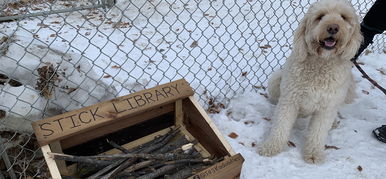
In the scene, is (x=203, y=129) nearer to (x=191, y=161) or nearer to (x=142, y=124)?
(x=191, y=161)

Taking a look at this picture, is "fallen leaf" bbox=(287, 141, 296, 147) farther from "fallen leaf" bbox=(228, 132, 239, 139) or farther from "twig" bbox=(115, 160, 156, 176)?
"twig" bbox=(115, 160, 156, 176)

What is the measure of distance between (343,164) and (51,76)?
8.60 ft

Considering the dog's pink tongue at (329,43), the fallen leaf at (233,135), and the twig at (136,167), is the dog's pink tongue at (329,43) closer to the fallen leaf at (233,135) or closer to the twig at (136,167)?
the fallen leaf at (233,135)

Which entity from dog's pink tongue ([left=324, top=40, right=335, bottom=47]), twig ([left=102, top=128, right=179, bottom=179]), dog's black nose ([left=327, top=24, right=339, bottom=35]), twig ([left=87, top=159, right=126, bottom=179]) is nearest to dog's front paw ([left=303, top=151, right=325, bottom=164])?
dog's pink tongue ([left=324, top=40, right=335, bottom=47])

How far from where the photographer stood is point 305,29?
2.52m

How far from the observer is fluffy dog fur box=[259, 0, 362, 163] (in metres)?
2.36

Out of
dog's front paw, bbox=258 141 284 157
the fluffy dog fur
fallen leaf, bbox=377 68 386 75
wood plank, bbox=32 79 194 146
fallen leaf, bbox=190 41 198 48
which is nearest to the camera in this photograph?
wood plank, bbox=32 79 194 146

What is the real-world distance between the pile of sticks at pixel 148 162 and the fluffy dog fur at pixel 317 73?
825 mm

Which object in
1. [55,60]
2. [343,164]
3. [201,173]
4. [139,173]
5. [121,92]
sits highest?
[55,60]

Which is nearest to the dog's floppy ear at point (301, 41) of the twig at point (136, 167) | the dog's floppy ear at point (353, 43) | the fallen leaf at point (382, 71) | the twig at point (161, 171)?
the dog's floppy ear at point (353, 43)

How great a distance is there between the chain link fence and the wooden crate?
48cm

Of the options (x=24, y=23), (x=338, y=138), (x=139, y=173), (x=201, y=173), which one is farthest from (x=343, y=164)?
(x=24, y=23)

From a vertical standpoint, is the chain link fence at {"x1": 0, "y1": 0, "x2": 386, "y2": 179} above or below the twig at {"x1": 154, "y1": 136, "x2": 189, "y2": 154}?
above

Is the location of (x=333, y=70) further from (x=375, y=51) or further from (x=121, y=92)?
(x=375, y=51)
